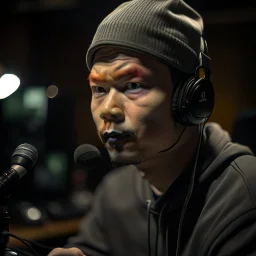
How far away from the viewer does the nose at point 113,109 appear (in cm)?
99

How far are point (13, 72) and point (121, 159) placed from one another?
56 centimetres

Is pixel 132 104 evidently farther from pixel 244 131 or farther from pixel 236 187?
pixel 244 131

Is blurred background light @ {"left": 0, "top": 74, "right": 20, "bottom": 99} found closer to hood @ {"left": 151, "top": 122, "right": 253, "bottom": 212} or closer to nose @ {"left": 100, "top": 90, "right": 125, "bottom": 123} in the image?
nose @ {"left": 100, "top": 90, "right": 125, "bottom": 123}

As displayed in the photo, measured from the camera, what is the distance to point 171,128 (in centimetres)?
104

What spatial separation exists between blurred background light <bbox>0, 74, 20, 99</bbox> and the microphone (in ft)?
1.18

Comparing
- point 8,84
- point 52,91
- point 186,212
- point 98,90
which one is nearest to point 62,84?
point 52,91

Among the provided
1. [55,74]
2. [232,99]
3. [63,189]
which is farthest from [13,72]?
[232,99]

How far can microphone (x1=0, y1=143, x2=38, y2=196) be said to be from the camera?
0.92m

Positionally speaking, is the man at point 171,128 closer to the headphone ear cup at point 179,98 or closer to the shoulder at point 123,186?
the headphone ear cup at point 179,98

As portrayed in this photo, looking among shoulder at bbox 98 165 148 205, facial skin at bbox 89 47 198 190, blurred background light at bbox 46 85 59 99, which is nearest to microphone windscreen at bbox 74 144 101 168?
facial skin at bbox 89 47 198 190

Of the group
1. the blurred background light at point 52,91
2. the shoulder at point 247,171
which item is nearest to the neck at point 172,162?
the shoulder at point 247,171

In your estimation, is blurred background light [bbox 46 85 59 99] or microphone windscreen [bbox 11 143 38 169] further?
blurred background light [bbox 46 85 59 99]

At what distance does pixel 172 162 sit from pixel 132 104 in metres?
0.19

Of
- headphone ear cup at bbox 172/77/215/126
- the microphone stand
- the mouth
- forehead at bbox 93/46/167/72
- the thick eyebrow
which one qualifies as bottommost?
the microphone stand
